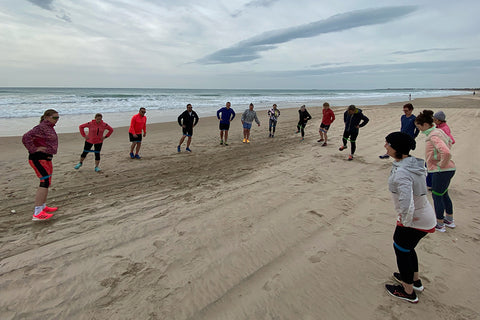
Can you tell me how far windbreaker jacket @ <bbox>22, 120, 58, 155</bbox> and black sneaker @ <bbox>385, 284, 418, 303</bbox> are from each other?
5303 millimetres

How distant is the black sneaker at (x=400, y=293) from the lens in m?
2.49

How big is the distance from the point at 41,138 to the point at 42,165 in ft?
1.48

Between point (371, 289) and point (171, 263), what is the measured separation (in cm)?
230

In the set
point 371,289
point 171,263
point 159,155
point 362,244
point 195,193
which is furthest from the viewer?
point 159,155

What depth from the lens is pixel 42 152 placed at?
409 centimetres

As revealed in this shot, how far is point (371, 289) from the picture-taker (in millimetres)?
2658

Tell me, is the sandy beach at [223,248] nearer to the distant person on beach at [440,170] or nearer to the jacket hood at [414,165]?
the distant person on beach at [440,170]

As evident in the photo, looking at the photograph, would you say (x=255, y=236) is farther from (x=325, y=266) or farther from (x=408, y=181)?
(x=408, y=181)

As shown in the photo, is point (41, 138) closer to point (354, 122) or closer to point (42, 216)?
point (42, 216)

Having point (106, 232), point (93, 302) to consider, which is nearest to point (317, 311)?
point (93, 302)

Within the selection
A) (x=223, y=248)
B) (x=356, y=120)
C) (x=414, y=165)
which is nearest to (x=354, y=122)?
(x=356, y=120)

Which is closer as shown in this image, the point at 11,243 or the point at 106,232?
the point at 11,243

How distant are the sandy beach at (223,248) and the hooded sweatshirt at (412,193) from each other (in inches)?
35.6

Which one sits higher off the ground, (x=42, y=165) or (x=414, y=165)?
(x=414, y=165)
